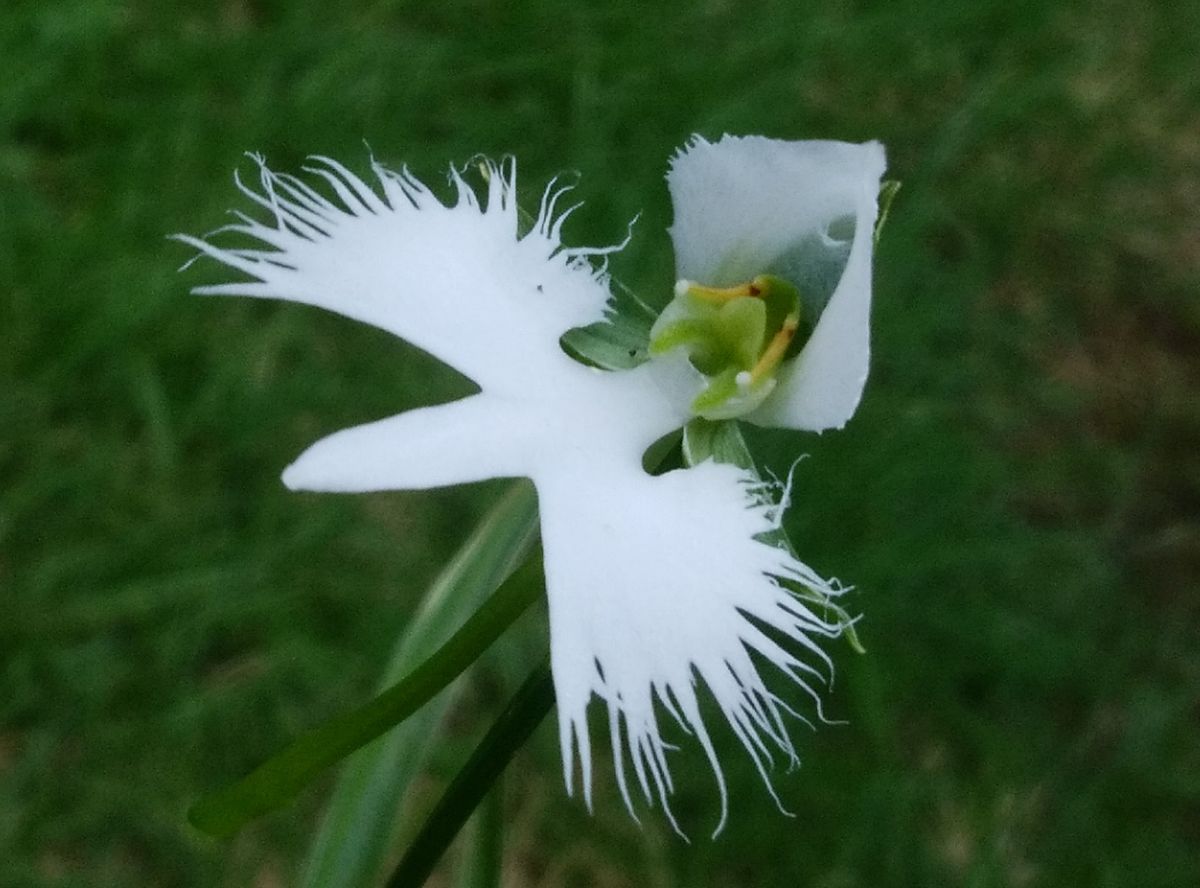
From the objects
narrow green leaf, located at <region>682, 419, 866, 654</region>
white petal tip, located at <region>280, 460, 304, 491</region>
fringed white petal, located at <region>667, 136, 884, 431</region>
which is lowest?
narrow green leaf, located at <region>682, 419, 866, 654</region>

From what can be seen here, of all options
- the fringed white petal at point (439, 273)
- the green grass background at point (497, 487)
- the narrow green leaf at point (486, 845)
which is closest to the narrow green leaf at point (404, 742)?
the narrow green leaf at point (486, 845)

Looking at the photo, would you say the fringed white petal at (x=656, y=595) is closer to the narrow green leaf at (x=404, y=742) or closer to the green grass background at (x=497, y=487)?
the narrow green leaf at (x=404, y=742)

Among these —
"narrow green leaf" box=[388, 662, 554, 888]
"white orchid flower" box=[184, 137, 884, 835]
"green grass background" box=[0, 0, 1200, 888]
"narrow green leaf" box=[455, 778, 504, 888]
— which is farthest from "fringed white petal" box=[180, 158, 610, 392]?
"green grass background" box=[0, 0, 1200, 888]

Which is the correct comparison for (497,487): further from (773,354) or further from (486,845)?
(773,354)

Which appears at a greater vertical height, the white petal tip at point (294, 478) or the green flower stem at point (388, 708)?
the white petal tip at point (294, 478)

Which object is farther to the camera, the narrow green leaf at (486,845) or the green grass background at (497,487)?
the green grass background at (497,487)

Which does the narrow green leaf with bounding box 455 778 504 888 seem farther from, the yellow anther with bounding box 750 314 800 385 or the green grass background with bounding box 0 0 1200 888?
the green grass background with bounding box 0 0 1200 888

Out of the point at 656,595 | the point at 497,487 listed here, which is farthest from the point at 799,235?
the point at 497,487

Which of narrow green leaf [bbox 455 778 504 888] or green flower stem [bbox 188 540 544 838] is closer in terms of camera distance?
green flower stem [bbox 188 540 544 838]

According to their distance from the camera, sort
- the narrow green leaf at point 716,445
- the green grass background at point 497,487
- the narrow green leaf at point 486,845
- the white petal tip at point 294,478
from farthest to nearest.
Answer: the green grass background at point 497,487 < the narrow green leaf at point 486,845 < the narrow green leaf at point 716,445 < the white petal tip at point 294,478
